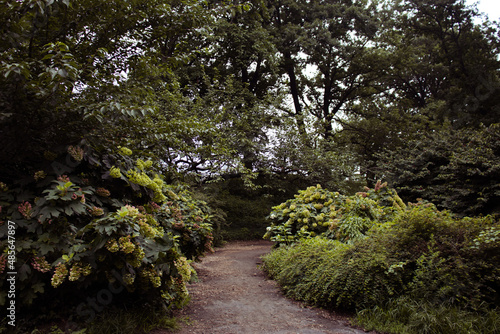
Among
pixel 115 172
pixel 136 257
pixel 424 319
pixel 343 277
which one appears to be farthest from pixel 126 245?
pixel 424 319

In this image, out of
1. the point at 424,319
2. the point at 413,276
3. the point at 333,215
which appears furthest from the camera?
the point at 333,215

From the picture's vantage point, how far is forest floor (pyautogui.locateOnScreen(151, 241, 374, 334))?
3.17 m

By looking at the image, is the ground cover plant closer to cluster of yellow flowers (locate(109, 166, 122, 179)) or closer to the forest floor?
the forest floor

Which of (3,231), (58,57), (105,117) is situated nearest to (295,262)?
(105,117)

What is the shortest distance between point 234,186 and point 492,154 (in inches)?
362

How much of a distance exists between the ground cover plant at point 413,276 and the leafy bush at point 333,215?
101 centimetres

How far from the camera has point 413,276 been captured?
3566 mm

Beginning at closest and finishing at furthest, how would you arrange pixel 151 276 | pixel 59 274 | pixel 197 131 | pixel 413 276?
pixel 59 274 → pixel 151 276 → pixel 413 276 → pixel 197 131

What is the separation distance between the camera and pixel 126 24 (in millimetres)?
3764

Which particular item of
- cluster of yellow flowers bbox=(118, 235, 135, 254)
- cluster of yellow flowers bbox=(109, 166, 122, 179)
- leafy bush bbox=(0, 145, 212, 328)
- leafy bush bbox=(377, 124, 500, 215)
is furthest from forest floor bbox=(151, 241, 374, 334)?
leafy bush bbox=(377, 124, 500, 215)

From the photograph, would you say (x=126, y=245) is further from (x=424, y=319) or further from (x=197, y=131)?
(x=197, y=131)

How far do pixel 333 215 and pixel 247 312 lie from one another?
3.25 metres

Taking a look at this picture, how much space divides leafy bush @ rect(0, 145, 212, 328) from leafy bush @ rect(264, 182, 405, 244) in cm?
330

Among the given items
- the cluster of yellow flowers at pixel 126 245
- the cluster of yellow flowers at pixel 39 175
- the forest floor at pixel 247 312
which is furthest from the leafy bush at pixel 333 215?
the cluster of yellow flowers at pixel 39 175
